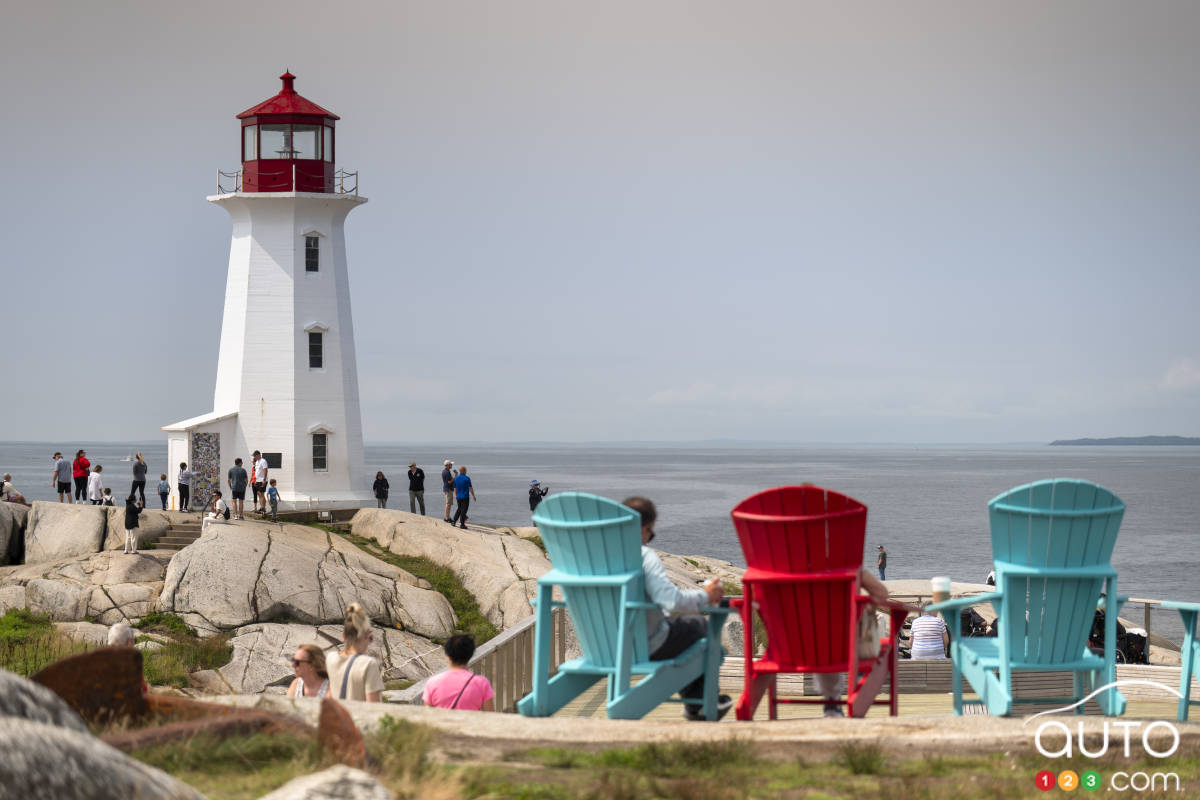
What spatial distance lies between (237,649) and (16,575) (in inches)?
238

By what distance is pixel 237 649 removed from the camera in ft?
84.5

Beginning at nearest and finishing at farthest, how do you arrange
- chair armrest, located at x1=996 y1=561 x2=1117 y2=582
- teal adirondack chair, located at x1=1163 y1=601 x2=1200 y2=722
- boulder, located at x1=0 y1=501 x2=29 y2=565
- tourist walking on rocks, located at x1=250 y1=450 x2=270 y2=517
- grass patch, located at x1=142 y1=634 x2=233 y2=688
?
chair armrest, located at x1=996 y1=561 x2=1117 y2=582
teal adirondack chair, located at x1=1163 y1=601 x2=1200 y2=722
grass patch, located at x1=142 y1=634 x2=233 y2=688
boulder, located at x1=0 y1=501 x2=29 y2=565
tourist walking on rocks, located at x1=250 y1=450 x2=270 y2=517

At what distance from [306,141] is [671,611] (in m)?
31.0

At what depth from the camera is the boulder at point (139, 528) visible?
99.9ft

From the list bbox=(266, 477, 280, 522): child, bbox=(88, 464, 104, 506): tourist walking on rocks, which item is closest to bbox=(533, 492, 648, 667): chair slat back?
bbox=(266, 477, 280, 522): child

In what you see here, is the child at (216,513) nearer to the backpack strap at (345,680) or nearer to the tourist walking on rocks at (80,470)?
the tourist walking on rocks at (80,470)

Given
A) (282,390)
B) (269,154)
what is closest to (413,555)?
(282,390)

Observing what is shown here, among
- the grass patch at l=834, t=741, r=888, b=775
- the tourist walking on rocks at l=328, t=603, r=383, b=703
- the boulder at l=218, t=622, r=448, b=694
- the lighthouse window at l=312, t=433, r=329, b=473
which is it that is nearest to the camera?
the grass patch at l=834, t=741, r=888, b=775

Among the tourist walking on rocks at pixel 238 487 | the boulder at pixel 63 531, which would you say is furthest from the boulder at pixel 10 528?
the tourist walking on rocks at pixel 238 487

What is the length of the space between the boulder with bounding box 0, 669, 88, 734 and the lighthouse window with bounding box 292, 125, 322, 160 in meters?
32.1

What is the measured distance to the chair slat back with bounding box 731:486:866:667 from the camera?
7.30m

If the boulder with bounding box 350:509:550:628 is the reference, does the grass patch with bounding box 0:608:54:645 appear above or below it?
below

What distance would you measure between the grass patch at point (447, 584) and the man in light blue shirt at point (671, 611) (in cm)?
2047

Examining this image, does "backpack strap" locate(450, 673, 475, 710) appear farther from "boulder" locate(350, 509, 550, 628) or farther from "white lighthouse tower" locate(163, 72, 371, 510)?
"white lighthouse tower" locate(163, 72, 371, 510)
